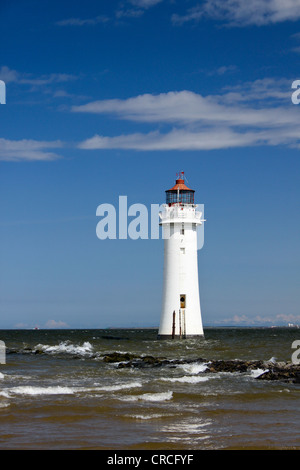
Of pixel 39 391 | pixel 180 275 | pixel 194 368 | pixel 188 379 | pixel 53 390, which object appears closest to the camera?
pixel 39 391

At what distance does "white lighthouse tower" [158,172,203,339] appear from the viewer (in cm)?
4034

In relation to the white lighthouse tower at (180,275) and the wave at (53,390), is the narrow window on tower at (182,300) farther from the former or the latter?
the wave at (53,390)

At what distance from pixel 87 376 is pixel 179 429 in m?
11.1

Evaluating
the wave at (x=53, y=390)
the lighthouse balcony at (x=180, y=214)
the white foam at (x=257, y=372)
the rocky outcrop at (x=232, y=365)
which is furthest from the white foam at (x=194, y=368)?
the lighthouse balcony at (x=180, y=214)

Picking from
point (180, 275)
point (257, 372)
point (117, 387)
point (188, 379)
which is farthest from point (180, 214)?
point (117, 387)

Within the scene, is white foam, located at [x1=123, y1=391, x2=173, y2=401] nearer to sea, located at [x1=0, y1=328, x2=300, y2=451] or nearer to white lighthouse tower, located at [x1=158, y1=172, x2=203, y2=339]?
sea, located at [x1=0, y1=328, x2=300, y2=451]

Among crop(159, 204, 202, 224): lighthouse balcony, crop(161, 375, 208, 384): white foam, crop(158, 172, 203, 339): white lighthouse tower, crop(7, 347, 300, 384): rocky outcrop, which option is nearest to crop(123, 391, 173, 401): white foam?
crop(161, 375, 208, 384): white foam

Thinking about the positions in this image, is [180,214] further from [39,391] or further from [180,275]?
[39,391]

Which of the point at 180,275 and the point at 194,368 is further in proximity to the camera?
the point at 180,275

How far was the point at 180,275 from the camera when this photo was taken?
4031 centimetres

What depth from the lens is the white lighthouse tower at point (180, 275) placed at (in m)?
40.3

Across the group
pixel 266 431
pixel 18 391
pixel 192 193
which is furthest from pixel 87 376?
pixel 192 193
